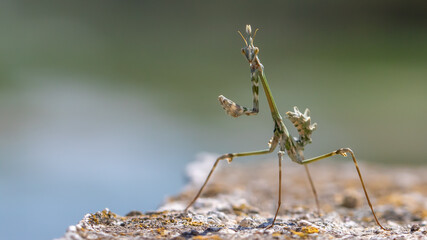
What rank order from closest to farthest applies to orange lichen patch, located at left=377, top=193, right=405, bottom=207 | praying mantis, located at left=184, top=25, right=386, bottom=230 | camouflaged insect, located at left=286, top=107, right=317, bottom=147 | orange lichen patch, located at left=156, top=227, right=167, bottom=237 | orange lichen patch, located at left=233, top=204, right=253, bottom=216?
orange lichen patch, located at left=156, top=227, right=167, bottom=237 < praying mantis, located at left=184, top=25, right=386, bottom=230 < camouflaged insect, located at left=286, top=107, right=317, bottom=147 < orange lichen patch, located at left=233, top=204, right=253, bottom=216 < orange lichen patch, located at left=377, top=193, right=405, bottom=207

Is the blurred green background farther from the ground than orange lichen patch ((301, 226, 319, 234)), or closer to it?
farther from the ground

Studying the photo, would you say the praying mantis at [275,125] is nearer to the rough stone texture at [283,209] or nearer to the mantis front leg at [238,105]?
the mantis front leg at [238,105]

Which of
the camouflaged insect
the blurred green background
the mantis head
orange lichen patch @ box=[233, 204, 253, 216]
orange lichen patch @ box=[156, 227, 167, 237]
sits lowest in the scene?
orange lichen patch @ box=[156, 227, 167, 237]

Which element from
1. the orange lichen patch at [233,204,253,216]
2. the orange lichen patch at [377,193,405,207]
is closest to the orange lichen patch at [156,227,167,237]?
the orange lichen patch at [233,204,253,216]

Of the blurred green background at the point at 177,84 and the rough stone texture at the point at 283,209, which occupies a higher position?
the blurred green background at the point at 177,84

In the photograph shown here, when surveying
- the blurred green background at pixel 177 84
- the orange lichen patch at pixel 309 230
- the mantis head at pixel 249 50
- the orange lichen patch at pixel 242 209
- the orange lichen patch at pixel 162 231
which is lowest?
the orange lichen patch at pixel 309 230

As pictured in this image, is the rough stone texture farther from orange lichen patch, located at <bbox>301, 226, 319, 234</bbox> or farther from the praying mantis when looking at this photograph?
the praying mantis

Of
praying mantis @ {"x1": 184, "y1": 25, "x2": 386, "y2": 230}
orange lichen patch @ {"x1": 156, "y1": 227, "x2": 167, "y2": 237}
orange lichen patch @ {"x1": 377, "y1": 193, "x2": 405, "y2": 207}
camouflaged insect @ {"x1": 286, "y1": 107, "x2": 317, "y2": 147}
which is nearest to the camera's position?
orange lichen patch @ {"x1": 156, "y1": 227, "x2": 167, "y2": 237}

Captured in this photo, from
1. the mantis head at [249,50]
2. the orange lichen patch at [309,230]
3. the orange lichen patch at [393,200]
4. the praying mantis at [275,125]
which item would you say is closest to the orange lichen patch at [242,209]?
the praying mantis at [275,125]

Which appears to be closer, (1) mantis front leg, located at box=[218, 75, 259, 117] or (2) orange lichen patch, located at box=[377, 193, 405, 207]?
(1) mantis front leg, located at box=[218, 75, 259, 117]
